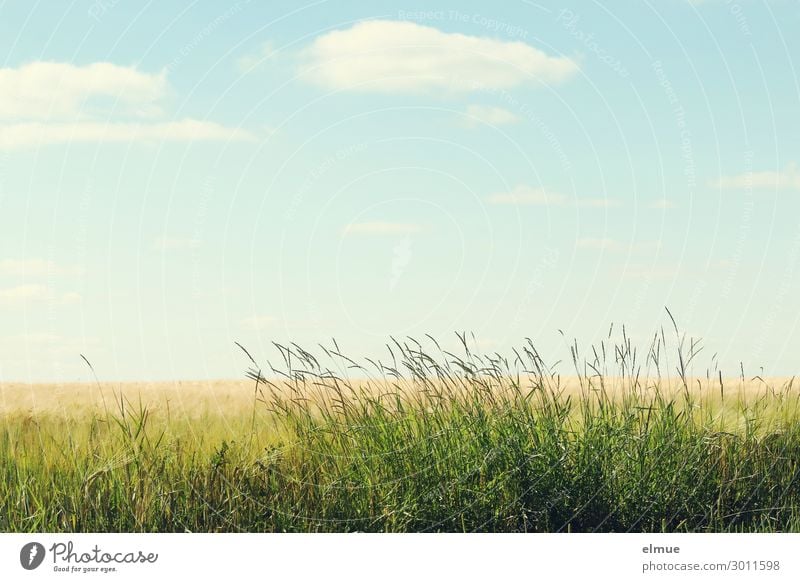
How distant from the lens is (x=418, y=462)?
24.1 ft

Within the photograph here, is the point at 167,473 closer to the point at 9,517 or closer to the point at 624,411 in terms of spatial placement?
the point at 9,517

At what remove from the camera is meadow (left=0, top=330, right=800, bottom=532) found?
285 inches
